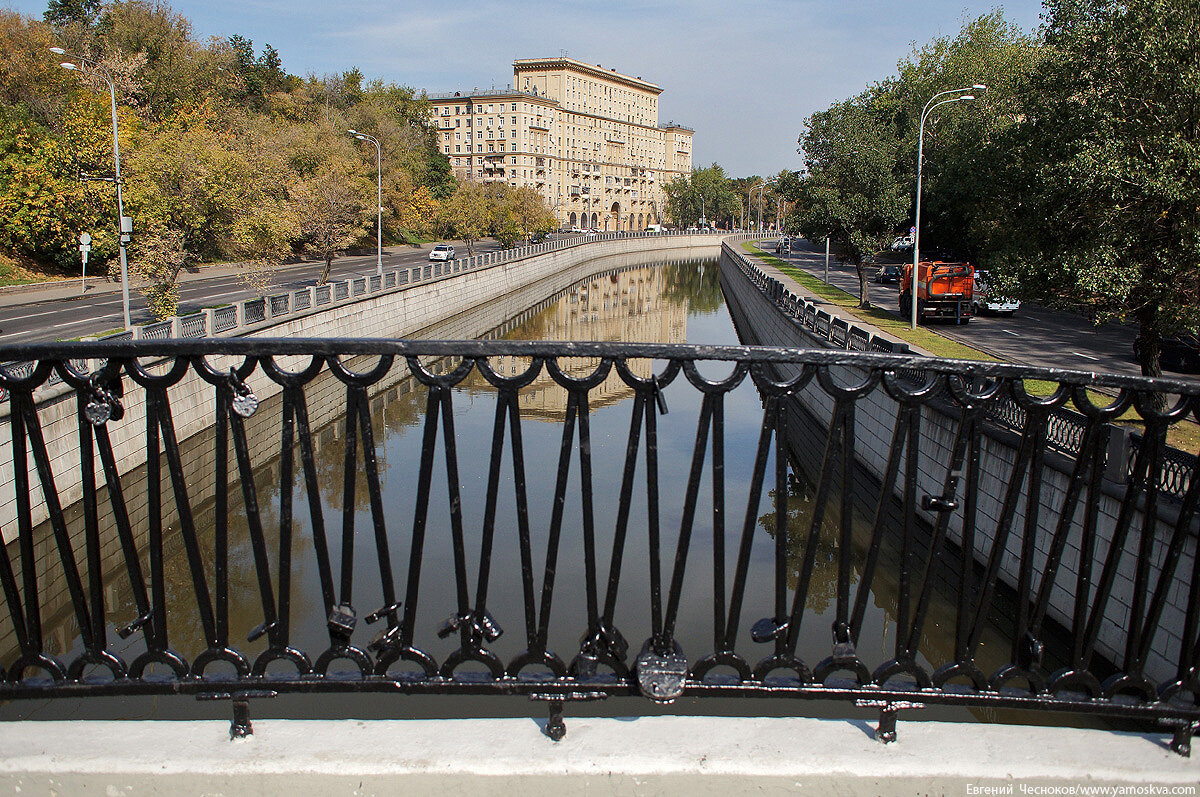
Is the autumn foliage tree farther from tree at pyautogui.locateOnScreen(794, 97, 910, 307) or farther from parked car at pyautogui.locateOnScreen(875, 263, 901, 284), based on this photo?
parked car at pyautogui.locateOnScreen(875, 263, 901, 284)

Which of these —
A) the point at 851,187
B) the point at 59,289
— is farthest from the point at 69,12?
the point at 851,187

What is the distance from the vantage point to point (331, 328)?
27578mm

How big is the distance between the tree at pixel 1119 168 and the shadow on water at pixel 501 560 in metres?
4.91

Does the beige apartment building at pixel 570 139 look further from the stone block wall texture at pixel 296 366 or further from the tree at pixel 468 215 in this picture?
the stone block wall texture at pixel 296 366

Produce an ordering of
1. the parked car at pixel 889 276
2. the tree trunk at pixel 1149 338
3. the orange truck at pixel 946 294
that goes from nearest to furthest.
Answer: the tree trunk at pixel 1149 338, the orange truck at pixel 946 294, the parked car at pixel 889 276

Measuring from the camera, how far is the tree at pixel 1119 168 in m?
12.5

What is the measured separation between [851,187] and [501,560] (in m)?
24.1

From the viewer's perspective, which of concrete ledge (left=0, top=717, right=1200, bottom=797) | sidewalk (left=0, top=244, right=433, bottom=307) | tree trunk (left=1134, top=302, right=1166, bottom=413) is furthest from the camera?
sidewalk (left=0, top=244, right=433, bottom=307)

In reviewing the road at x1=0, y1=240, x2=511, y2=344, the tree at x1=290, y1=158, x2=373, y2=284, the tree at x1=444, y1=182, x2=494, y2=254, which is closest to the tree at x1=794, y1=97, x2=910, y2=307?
the tree at x1=290, y1=158, x2=373, y2=284


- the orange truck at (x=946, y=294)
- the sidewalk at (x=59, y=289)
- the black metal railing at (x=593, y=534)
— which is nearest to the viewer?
the black metal railing at (x=593, y=534)

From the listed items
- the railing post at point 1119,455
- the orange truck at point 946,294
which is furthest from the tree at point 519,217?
the railing post at point 1119,455

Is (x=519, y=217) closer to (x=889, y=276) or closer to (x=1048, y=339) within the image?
(x=889, y=276)

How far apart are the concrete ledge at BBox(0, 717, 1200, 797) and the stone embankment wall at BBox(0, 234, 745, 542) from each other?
117 centimetres

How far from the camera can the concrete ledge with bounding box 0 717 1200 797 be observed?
2.22 metres
